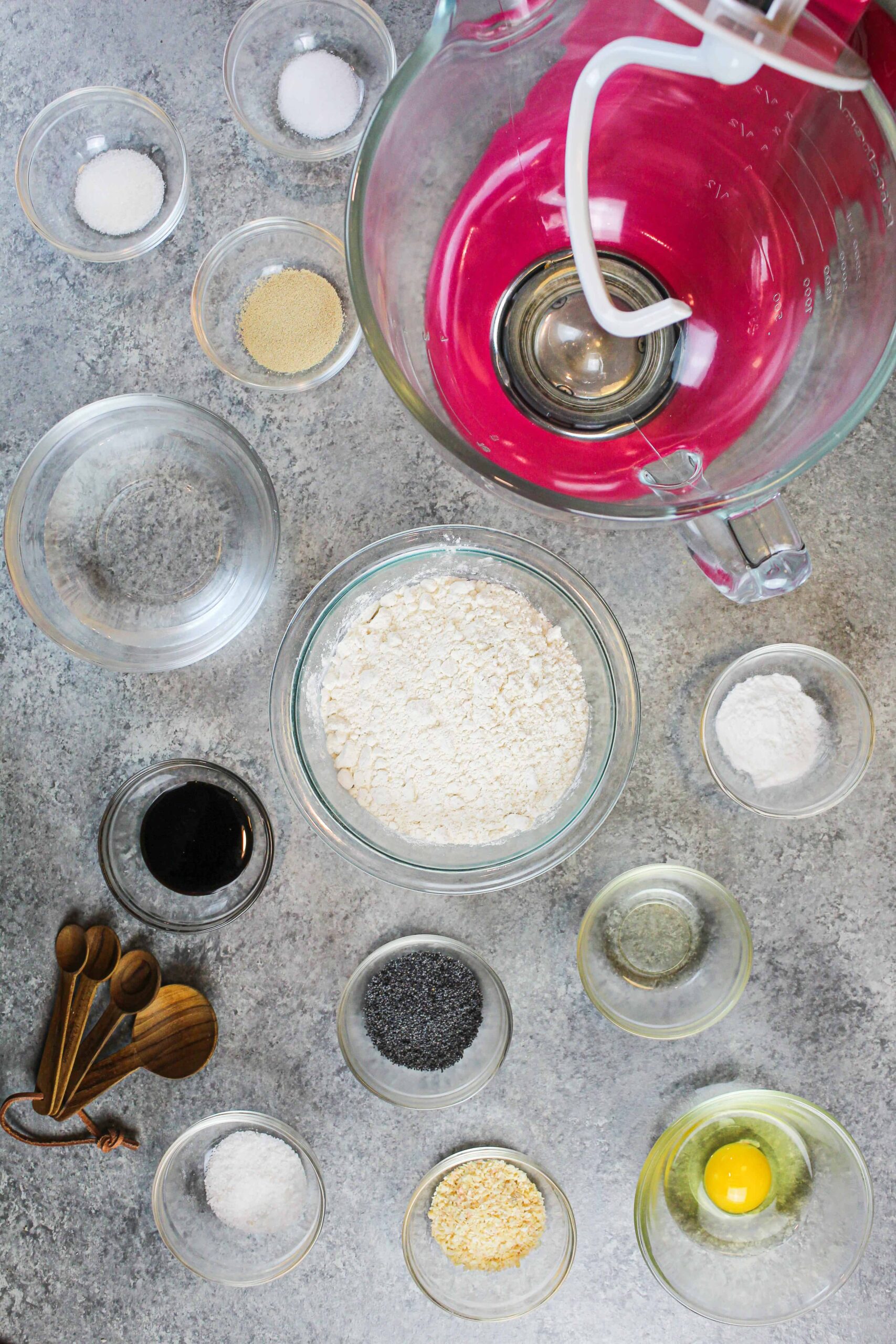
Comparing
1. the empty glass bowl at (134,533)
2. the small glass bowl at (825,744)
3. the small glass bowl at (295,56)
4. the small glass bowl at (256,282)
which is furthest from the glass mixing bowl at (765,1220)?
the small glass bowl at (295,56)

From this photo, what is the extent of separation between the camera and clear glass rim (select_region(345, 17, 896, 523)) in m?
0.83

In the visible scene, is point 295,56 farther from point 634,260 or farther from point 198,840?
point 198,840

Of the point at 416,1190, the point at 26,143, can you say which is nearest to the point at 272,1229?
the point at 416,1190

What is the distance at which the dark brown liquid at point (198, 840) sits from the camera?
130cm

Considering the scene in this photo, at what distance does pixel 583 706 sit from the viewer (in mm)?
1264

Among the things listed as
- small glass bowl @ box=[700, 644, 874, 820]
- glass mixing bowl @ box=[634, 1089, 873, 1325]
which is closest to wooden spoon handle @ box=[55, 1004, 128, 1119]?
glass mixing bowl @ box=[634, 1089, 873, 1325]

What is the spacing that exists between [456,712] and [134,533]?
55cm

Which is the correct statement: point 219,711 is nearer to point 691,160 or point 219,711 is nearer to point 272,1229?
point 272,1229

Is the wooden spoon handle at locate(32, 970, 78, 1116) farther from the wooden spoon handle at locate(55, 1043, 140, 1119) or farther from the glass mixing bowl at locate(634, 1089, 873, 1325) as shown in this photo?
the glass mixing bowl at locate(634, 1089, 873, 1325)

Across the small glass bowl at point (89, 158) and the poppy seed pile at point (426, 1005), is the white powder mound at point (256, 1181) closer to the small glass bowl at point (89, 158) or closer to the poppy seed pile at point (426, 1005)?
the poppy seed pile at point (426, 1005)

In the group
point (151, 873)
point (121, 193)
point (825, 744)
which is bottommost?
point (151, 873)

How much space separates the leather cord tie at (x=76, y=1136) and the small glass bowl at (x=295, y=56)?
1.40 m

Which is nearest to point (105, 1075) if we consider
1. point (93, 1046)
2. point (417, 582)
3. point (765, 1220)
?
point (93, 1046)

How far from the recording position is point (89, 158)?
1.35m
